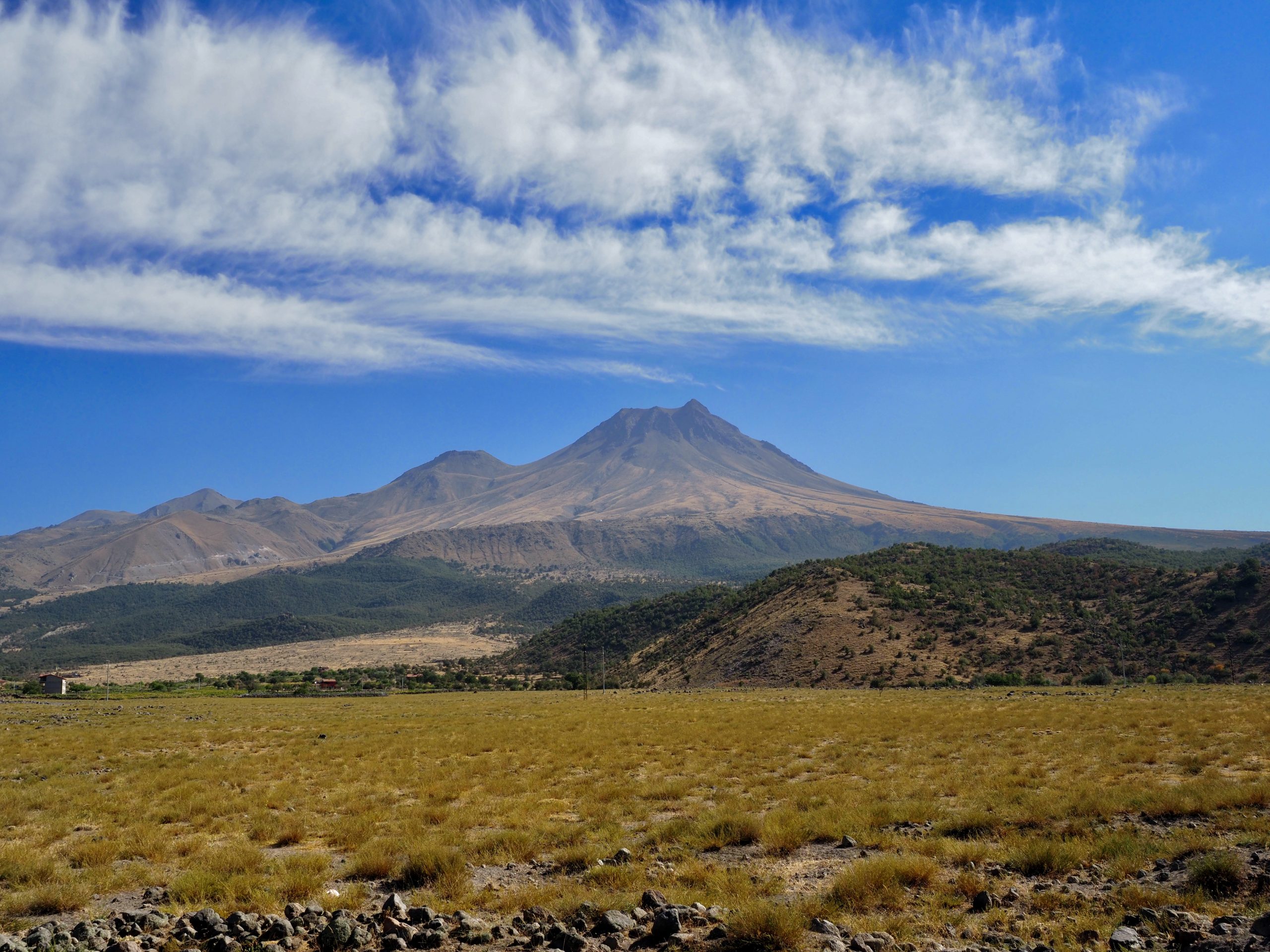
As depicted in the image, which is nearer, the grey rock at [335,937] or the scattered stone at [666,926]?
the scattered stone at [666,926]

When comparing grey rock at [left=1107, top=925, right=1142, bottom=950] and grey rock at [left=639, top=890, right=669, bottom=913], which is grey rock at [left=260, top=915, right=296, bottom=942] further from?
grey rock at [left=1107, top=925, right=1142, bottom=950]

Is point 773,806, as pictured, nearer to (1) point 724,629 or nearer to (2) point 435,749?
(2) point 435,749

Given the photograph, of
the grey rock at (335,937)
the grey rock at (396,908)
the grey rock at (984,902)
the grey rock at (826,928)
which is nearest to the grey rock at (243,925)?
the grey rock at (335,937)

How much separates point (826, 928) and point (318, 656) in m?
157

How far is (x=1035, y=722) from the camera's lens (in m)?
25.4

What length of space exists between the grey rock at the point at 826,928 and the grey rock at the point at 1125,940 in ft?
7.82

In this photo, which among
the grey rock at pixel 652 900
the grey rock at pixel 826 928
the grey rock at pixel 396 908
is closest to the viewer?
the grey rock at pixel 826 928

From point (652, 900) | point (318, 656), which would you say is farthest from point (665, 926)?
point (318, 656)

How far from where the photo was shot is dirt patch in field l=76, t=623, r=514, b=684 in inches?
4906

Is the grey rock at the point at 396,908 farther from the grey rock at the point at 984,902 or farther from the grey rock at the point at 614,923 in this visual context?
the grey rock at the point at 984,902

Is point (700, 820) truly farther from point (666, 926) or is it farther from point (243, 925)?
point (243, 925)

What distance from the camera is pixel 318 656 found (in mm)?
146500

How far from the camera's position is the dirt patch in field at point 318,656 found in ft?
409

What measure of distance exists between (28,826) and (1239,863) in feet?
60.1
